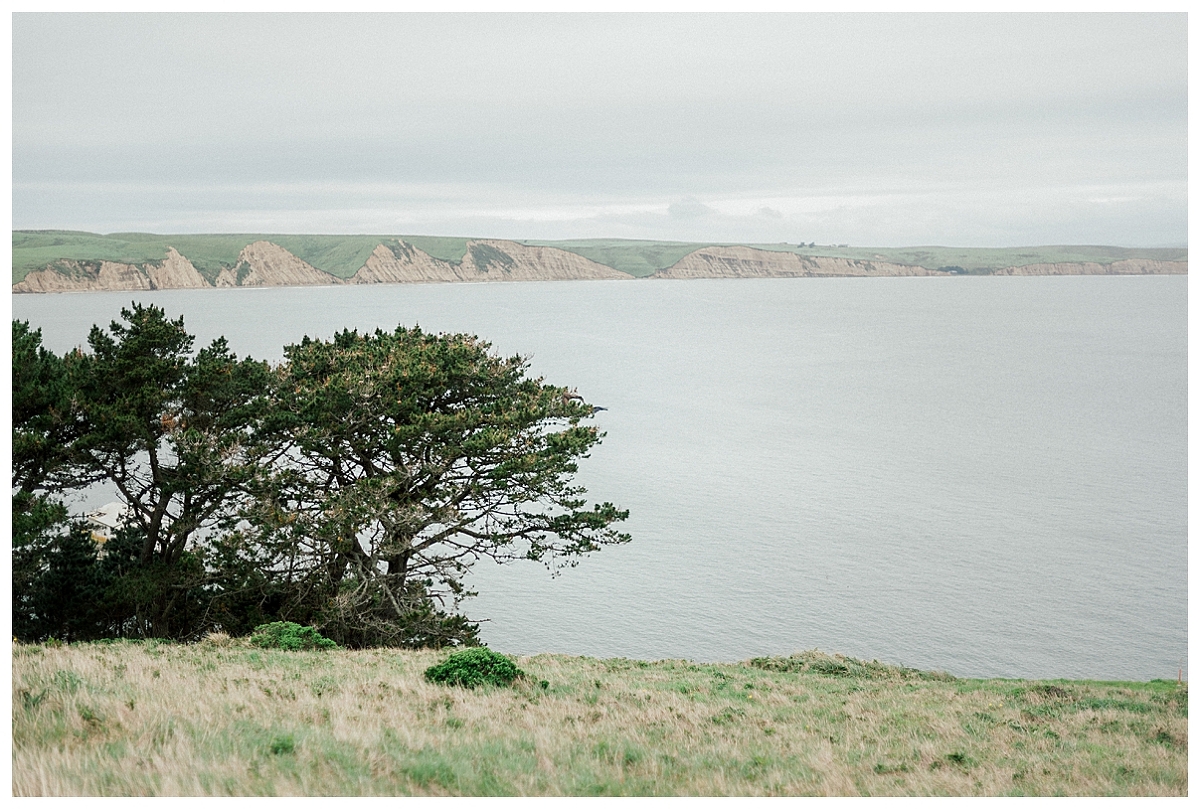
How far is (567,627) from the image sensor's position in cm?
3036

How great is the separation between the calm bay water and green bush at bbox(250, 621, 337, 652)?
12121 millimetres

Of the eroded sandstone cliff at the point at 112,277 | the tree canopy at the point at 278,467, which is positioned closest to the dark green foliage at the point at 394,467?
the tree canopy at the point at 278,467

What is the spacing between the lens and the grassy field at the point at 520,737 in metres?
6.64

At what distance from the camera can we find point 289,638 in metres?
16.4

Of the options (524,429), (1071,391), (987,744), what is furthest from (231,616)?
(1071,391)

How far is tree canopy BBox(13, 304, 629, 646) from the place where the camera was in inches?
695

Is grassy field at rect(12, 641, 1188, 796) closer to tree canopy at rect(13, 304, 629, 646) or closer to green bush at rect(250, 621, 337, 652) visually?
green bush at rect(250, 621, 337, 652)

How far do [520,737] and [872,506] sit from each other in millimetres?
38951

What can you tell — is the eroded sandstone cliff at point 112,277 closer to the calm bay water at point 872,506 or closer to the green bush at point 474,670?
the calm bay water at point 872,506

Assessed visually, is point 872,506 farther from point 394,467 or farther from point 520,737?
point 520,737

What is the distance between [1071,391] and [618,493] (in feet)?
165

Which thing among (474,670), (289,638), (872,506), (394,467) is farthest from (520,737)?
(872,506)

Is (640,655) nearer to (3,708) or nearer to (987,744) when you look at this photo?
(987,744)

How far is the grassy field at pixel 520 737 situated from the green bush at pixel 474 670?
397 millimetres
